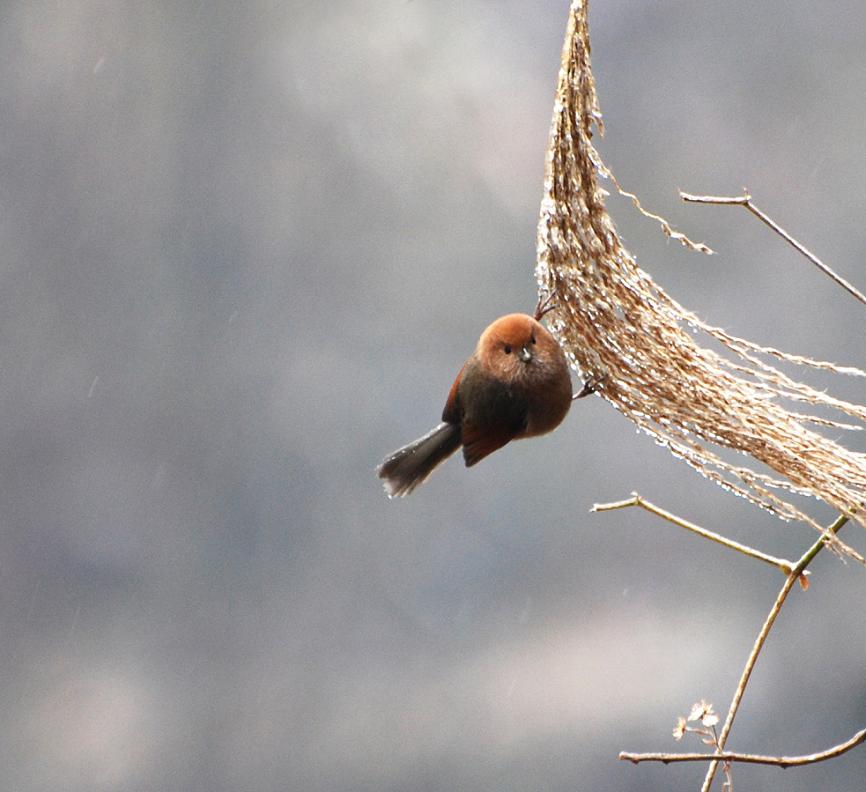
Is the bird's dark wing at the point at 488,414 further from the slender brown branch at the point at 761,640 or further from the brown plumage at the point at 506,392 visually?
the slender brown branch at the point at 761,640

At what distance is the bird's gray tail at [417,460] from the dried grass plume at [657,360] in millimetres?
220

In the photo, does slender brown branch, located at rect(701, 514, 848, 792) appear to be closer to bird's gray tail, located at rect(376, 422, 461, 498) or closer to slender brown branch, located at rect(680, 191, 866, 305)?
slender brown branch, located at rect(680, 191, 866, 305)

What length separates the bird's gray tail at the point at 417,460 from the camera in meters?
1.21

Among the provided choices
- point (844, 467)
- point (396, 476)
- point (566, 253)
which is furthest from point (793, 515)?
point (396, 476)

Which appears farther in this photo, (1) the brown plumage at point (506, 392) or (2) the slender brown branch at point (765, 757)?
(1) the brown plumage at point (506, 392)

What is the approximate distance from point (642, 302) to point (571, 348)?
0.30 feet

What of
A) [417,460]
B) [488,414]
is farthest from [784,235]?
[417,460]

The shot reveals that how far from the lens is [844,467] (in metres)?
0.96

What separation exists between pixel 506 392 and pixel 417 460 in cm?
22

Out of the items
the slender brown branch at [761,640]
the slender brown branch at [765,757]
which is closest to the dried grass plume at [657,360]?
the slender brown branch at [761,640]

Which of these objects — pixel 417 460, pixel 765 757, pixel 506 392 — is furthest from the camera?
pixel 417 460

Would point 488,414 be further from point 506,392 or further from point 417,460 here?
point 417,460

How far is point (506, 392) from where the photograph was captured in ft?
3.43

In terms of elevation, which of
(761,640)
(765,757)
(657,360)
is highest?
(657,360)
